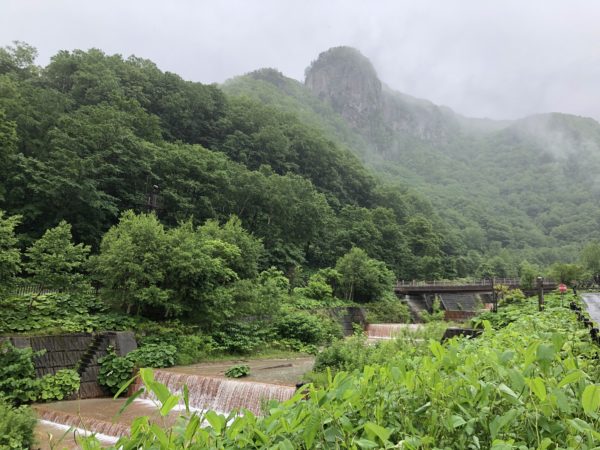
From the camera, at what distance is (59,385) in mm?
11219

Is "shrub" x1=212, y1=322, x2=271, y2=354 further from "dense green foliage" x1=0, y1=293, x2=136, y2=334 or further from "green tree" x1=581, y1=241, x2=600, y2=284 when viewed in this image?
"green tree" x1=581, y1=241, x2=600, y2=284

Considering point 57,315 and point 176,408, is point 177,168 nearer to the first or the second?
point 57,315

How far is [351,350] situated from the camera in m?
10.6

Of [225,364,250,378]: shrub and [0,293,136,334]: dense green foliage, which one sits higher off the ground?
[0,293,136,334]: dense green foliage

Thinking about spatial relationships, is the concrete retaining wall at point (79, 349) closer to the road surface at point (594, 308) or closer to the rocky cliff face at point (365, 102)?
the road surface at point (594, 308)

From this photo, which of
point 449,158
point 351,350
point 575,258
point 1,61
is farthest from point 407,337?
point 449,158

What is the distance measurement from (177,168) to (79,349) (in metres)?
23.1

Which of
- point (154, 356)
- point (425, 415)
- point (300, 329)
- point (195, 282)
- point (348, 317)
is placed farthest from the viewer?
point (348, 317)

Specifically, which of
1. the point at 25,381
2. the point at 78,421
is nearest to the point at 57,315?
the point at 25,381

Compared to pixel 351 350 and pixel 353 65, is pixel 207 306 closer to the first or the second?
pixel 351 350

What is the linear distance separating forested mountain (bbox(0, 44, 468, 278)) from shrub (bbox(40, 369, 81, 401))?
15578 millimetres

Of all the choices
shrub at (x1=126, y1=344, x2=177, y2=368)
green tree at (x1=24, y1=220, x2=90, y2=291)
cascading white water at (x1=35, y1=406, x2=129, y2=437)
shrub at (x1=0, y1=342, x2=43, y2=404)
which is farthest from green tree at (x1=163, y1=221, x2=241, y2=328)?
cascading white water at (x1=35, y1=406, x2=129, y2=437)

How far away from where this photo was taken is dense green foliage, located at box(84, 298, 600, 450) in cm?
120

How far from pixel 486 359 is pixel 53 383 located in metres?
12.7
